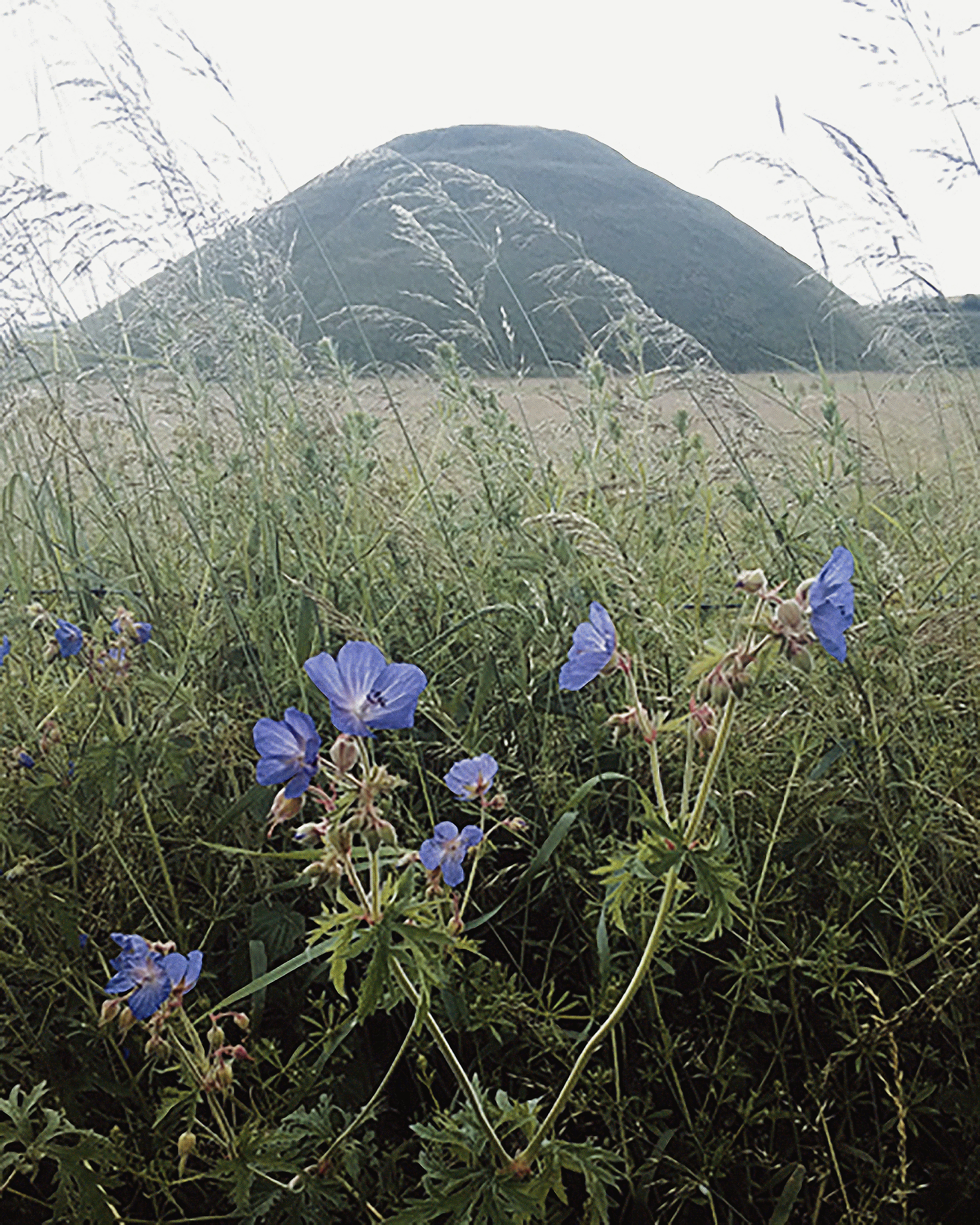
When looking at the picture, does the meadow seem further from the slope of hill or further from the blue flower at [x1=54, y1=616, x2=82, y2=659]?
the slope of hill

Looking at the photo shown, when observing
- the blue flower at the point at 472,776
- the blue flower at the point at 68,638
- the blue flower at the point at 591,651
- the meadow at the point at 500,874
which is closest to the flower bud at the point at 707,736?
the meadow at the point at 500,874

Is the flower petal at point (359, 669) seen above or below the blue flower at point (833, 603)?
above

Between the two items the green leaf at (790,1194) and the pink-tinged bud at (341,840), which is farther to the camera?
the green leaf at (790,1194)

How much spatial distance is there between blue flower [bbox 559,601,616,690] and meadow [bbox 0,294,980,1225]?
0.27ft

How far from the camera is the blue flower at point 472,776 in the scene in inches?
44.7

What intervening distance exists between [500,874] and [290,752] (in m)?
0.45

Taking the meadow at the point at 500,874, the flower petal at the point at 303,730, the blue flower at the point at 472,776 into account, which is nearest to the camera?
the flower petal at the point at 303,730

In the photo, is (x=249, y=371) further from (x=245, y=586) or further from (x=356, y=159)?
(x=356, y=159)

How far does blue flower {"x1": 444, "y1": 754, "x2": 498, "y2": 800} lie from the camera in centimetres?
114

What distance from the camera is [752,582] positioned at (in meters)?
0.79

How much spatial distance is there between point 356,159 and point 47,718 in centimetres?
234

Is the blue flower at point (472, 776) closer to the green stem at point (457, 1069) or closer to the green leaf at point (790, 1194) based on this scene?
the green stem at point (457, 1069)

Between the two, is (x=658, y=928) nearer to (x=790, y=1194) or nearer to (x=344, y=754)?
(x=344, y=754)

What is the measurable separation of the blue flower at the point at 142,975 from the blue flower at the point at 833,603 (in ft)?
2.46
